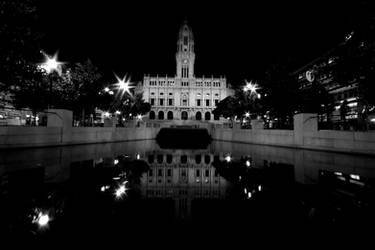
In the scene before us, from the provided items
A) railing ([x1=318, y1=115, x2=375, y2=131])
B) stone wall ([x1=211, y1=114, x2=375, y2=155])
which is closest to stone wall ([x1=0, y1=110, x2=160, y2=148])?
stone wall ([x1=211, y1=114, x2=375, y2=155])

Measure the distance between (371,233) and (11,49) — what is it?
15015 millimetres

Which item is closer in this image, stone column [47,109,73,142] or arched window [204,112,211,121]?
stone column [47,109,73,142]

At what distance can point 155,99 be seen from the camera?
96.6 meters

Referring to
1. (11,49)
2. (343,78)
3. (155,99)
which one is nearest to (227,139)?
(343,78)

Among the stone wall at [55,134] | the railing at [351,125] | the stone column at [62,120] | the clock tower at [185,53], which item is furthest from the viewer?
the clock tower at [185,53]

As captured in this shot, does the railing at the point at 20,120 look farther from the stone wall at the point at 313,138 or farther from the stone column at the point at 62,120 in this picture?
the stone wall at the point at 313,138

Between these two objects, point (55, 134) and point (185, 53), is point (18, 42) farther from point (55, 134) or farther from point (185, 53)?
point (185, 53)

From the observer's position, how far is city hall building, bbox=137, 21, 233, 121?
94812 mm

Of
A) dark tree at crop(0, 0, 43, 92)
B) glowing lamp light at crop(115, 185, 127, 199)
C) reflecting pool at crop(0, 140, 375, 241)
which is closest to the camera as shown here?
reflecting pool at crop(0, 140, 375, 241)

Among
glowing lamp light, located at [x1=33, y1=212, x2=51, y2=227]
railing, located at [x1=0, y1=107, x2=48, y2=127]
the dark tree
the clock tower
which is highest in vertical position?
the clock tower

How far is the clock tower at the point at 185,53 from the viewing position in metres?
99.1

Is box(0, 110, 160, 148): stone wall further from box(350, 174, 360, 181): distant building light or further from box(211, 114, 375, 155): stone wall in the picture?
box(350, 174, 360, 181): distant building light

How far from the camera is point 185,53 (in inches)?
3893

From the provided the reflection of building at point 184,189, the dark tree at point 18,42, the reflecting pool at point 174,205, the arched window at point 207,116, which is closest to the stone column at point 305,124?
the reflecting pool at point 174,205
